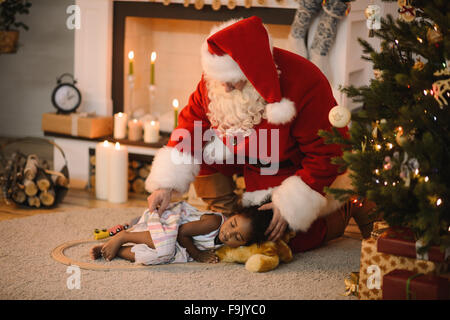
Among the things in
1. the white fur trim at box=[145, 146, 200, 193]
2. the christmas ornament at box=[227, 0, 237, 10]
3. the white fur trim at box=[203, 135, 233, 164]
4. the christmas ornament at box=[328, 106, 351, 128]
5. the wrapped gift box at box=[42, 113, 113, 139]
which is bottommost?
the white fur trim at box=[145, 146, 200, 193]

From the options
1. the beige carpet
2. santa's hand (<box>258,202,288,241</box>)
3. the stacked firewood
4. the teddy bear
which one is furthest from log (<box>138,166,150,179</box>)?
santa's hand (<box>258,202,288,241</box>)

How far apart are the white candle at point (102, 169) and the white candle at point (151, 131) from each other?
0.23 m

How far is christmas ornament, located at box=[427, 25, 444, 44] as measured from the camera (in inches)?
78.7

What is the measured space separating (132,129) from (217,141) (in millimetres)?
1051

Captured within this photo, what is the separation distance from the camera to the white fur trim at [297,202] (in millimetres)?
2547

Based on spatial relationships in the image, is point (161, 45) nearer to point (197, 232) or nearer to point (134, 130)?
point (134, 130)

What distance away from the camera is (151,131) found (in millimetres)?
3717

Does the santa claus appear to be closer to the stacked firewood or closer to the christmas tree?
the christmas tree

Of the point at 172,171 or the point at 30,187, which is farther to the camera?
the point at 30,187

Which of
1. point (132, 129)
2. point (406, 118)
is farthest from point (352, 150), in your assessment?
point (132, 129)

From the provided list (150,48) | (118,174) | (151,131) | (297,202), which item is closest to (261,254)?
(297,202)

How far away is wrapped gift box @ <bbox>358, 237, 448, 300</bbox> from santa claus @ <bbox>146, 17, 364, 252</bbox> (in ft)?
1.23

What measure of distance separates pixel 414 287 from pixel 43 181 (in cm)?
210

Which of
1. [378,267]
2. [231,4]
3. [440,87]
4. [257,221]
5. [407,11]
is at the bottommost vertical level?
[378,267]
